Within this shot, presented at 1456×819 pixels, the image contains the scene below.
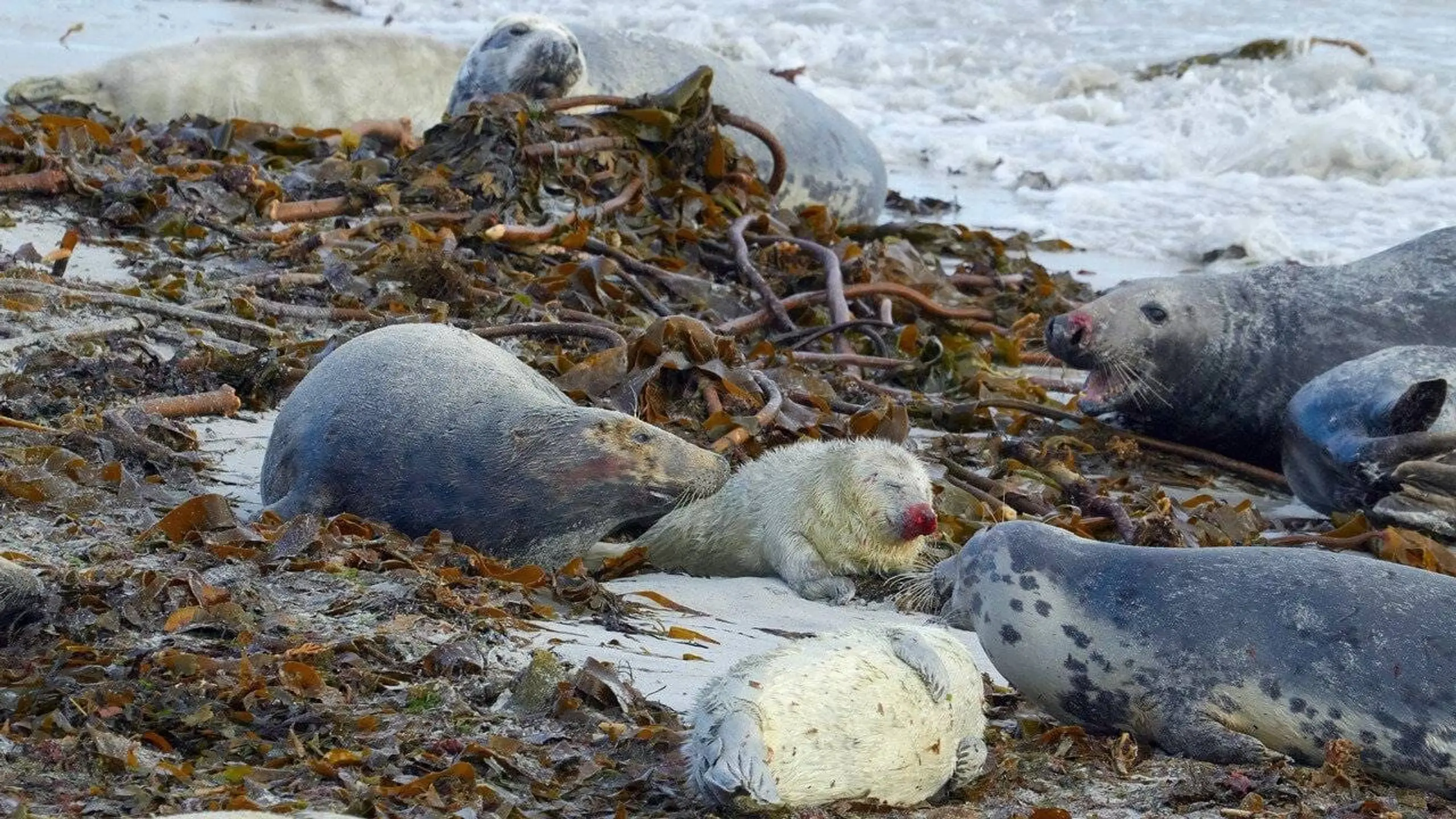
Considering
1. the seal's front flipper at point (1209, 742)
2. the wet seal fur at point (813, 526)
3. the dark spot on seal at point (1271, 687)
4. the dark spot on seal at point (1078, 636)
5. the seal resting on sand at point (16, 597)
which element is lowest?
the wet seal fur at point (813, 526)

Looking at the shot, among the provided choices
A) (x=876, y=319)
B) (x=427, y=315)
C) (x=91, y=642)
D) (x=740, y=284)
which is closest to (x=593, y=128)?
(x=740, y=284)

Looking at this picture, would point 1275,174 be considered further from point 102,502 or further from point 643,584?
point 102,502

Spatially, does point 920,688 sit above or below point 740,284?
above

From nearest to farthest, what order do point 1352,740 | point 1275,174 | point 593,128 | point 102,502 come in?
1. point 1352,740
2. point 102,502
3. point 593,128
4. point 1275,174

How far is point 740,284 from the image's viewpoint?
6961 millimetres

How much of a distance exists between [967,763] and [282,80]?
287 inches

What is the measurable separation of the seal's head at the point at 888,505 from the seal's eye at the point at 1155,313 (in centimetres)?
231

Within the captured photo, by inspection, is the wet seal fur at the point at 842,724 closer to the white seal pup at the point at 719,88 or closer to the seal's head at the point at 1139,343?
the seal's head at the point at 1139,343

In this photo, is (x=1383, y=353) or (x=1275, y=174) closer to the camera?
(x=1383, y=353)

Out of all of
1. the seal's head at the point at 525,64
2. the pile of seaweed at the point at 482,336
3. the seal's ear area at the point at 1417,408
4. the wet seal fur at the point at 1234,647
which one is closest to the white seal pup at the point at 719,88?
the seal's head at the point at 525,64

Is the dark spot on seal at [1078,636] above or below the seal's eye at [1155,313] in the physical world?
above

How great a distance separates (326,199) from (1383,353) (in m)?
3.79

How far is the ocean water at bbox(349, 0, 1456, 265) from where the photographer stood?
403 inches

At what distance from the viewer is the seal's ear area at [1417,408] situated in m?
5.46
